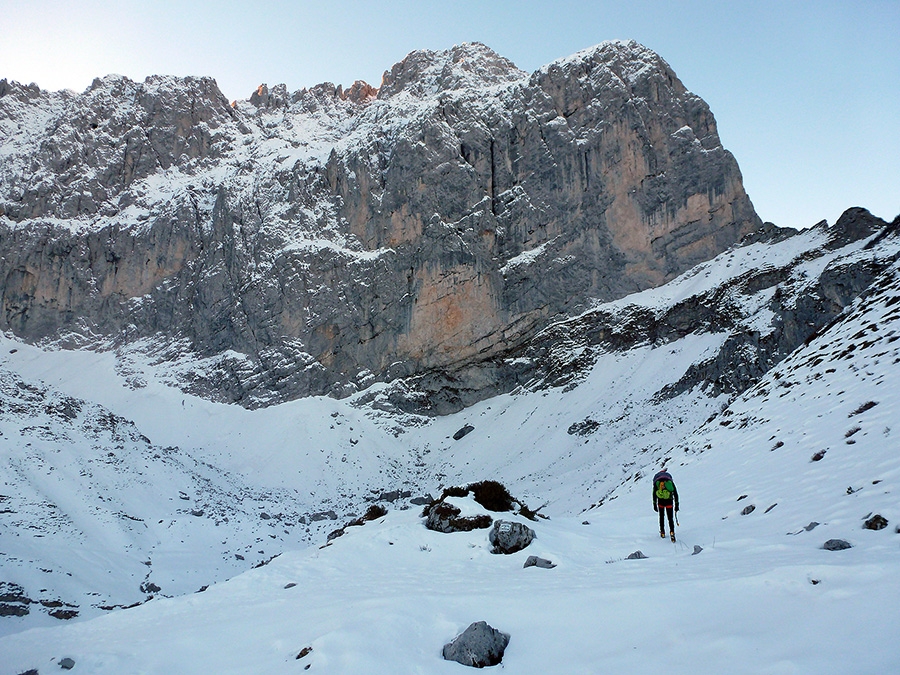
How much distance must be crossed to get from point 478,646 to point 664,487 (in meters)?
6.52

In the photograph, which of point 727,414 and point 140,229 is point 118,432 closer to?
point 727,414

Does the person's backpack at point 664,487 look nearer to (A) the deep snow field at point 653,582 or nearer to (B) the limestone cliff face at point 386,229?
(A) the deep snow field at point 653,582

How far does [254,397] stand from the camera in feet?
250

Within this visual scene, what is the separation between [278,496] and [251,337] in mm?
33679

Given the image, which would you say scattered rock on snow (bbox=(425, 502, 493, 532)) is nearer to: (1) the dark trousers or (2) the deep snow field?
(2) the deep snow field

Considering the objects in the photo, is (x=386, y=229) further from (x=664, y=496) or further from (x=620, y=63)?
(x=664, y=496)

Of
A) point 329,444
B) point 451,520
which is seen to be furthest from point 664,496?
point 329,444

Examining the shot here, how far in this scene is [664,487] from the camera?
37.0ft

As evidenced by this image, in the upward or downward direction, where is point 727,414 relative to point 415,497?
upward

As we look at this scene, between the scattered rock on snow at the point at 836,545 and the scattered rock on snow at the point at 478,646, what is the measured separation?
12.9 feet

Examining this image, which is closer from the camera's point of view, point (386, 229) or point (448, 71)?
point (386, 229)

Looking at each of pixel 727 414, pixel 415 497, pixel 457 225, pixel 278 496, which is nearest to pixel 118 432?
pixel 278 496

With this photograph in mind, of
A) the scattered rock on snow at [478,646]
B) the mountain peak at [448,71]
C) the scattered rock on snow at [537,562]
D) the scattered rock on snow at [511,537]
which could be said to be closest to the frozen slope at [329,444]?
the scattered rock on snow at [537,562]

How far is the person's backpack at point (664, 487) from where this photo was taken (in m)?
11.2
